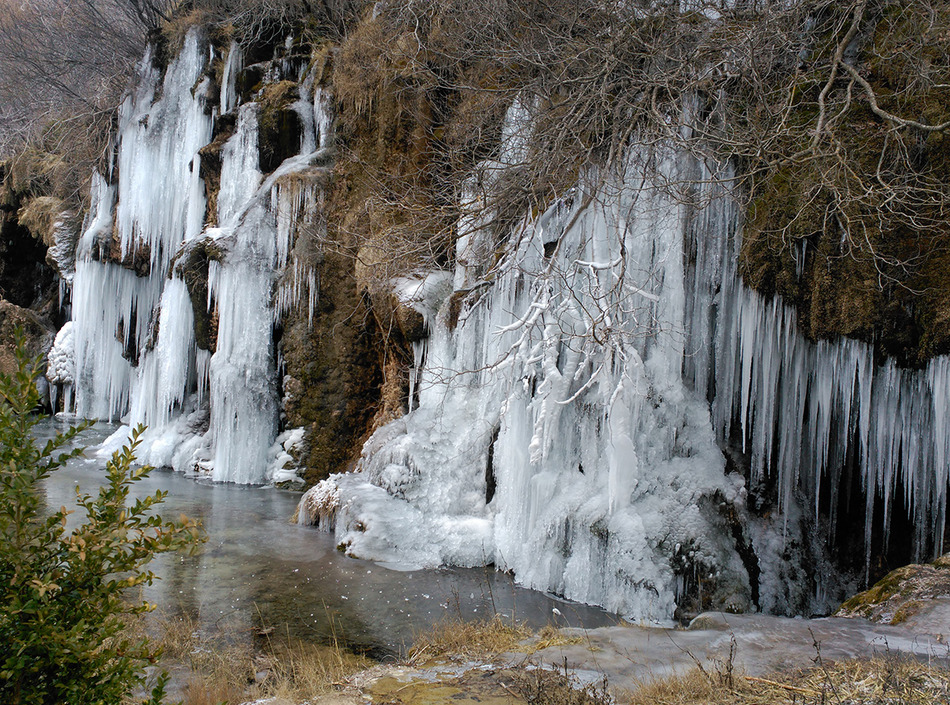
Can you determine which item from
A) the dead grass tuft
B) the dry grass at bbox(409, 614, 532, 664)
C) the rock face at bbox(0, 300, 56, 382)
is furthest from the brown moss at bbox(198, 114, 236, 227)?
the dead grass tuft

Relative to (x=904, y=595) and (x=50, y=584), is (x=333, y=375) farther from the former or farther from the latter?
(x=50, y=584)

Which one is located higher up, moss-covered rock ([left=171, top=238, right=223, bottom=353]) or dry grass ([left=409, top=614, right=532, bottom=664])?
moss-covered rock ([left=171, top=238, right=223, bottom=353])

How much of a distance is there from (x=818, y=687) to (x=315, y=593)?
4.92 meters

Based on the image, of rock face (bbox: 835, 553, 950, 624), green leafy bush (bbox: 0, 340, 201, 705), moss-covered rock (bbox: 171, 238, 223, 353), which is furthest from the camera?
moss-covered rock (bbox: 171, 238, 223, 353)

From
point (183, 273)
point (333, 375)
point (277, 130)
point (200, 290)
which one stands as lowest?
point (333, 375)

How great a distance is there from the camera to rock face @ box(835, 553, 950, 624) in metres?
4.77

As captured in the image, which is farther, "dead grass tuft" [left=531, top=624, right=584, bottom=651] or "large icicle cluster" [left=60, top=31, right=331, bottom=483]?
"large icicle cluster" [left=60, top=31, right=331, bottom=483]

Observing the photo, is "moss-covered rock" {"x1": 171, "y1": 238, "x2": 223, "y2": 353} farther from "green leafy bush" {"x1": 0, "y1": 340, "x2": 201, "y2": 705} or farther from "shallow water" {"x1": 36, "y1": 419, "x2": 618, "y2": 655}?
"green leafy bush" {"x1": 0, "y1": 340, "x2": 201, "y2": 705}

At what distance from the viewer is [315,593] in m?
7.00

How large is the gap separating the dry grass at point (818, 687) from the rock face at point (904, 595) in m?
1.25

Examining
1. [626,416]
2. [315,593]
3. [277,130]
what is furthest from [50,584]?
[277,130]

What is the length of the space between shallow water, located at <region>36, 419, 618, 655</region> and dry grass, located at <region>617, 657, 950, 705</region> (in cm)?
235

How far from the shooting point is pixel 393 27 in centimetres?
1177

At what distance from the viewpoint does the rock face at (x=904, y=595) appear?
4.77m
